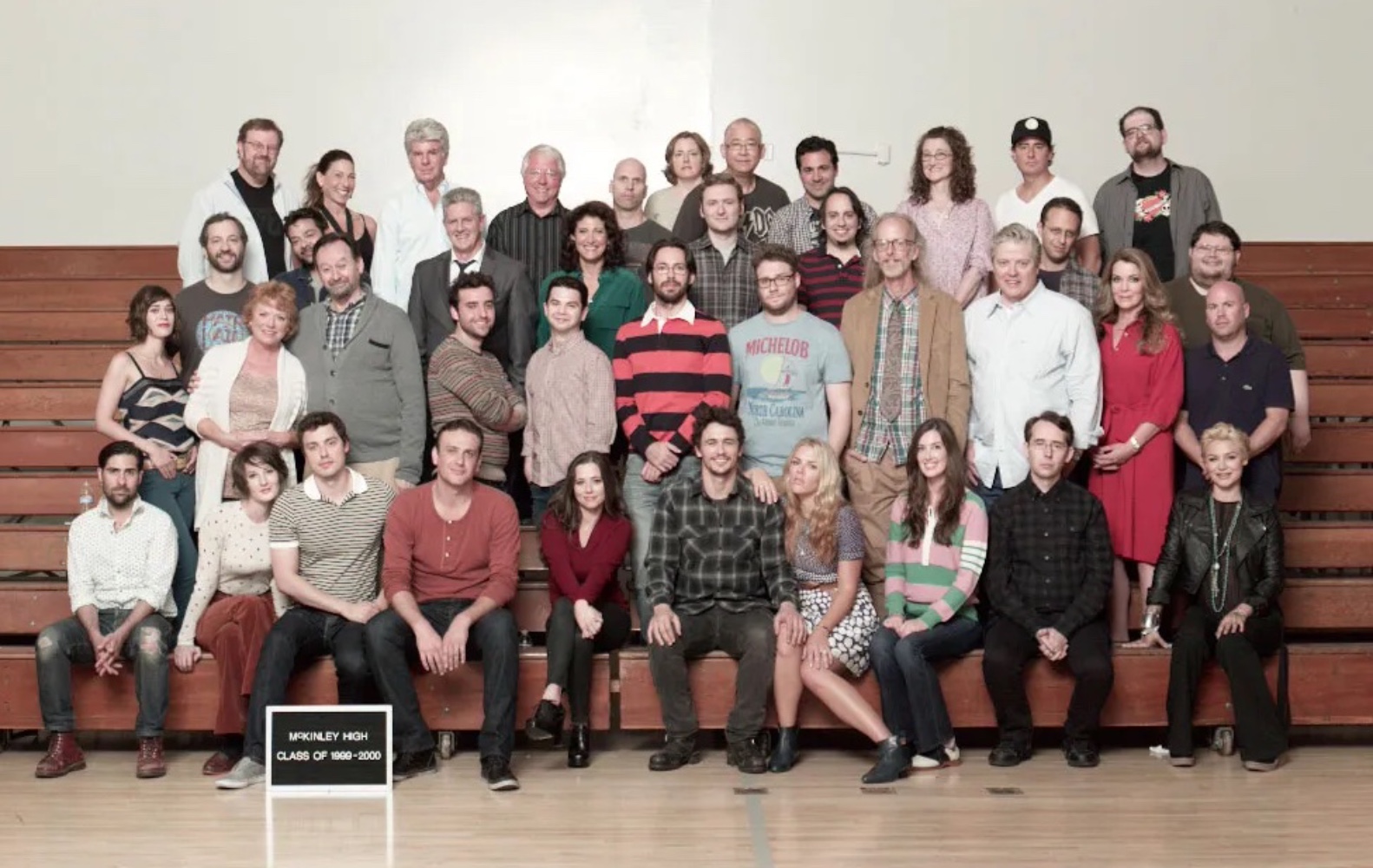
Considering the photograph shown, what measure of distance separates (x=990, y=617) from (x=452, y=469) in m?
1.67

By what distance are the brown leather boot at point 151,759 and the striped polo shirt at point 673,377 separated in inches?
64.7

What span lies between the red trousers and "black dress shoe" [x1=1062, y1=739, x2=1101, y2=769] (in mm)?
2363

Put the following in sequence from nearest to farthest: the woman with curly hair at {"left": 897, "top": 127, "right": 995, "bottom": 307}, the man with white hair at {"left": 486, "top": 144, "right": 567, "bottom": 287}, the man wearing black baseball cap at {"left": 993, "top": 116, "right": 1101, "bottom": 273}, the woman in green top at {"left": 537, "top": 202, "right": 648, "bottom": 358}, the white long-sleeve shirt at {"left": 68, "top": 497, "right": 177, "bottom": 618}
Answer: the white long-sleeve shirt at {"left": 68, "top": 497, "right": 177, "bottom": 618}, the woman in green top at {"left": 537, "top": 202, "right": 648, "bottom": 358}, the woman with curly hair at {"left": 897, "top": 127, "right": 995, "bottom": 307}, the man with white hair at {"left": 486, "top": 144, "right": 567, "bottom": 287}, the man wearing black baseball cap at {"left": 993, "top": 116, "right": 1101, "bottom": 273}

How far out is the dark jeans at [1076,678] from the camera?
15.8 ft

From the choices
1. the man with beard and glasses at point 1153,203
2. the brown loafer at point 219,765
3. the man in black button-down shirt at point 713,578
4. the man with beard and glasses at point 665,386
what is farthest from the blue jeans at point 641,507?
the man with beard and glasses at point 1153,203

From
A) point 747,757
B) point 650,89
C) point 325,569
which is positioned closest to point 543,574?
point 325,569

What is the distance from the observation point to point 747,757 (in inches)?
188

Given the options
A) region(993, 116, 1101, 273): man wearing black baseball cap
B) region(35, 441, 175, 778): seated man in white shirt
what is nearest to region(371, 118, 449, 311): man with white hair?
region(35, 441, 175, 778): seated man in white shirt

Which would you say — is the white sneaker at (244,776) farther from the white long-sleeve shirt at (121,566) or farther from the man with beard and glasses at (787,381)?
the man with beard and glasses at (787,381)

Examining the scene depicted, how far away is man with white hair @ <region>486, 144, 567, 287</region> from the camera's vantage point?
19.2 feet

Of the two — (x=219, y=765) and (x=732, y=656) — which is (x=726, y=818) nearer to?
(x=732, y=656)

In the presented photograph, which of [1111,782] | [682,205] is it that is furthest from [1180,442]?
[682,205]

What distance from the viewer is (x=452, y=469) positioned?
4.86m

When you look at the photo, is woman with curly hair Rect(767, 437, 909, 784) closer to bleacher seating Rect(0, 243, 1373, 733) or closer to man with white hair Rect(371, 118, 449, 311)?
bleacher seating Rect(0, 243, 1373, 733)
